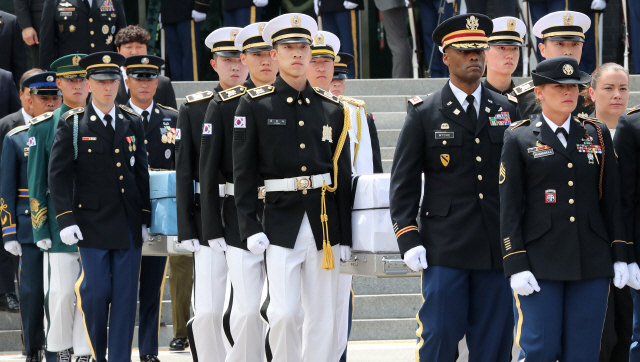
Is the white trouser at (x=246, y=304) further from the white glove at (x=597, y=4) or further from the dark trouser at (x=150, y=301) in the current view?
the white glove at (x=597, y=4)

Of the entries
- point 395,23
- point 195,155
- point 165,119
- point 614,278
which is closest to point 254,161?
point 195,155

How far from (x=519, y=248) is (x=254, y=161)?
1555 millimetres

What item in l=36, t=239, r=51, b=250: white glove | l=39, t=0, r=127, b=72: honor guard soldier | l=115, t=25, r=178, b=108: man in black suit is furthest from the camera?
l=39, t=0, r=127, b=72: honor guard soldier

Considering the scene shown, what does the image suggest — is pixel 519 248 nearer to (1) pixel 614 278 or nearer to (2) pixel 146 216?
(1) pixel 614 278

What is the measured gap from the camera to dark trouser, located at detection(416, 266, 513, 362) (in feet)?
16.5

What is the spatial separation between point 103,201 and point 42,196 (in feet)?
1.89

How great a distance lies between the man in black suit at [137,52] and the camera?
895cm

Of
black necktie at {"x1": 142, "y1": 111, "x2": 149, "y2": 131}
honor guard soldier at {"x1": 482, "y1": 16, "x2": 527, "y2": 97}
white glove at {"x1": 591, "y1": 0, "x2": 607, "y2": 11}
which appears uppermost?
white glove at {"x1": 591, "y1": 0, "x2": 607, "y2": 11}

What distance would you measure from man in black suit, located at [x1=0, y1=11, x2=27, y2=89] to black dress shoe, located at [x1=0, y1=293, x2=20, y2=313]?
9.70 feet

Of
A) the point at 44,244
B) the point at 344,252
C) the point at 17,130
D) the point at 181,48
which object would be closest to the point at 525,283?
the point at 344,252

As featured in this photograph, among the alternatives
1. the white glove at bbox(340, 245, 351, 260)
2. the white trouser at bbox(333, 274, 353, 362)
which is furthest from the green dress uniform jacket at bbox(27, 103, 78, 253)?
the white glove at bbox(340, 245, 351, 260)

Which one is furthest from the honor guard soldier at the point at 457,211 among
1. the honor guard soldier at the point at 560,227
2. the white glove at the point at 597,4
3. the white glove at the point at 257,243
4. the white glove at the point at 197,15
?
the white glove at the point at 197,15

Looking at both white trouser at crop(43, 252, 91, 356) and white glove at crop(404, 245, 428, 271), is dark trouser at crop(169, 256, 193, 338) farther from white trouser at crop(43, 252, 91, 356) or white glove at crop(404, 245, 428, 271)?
white glove at crop(404, 245, 428, 271)

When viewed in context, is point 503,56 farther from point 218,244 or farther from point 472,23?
point 218,244
